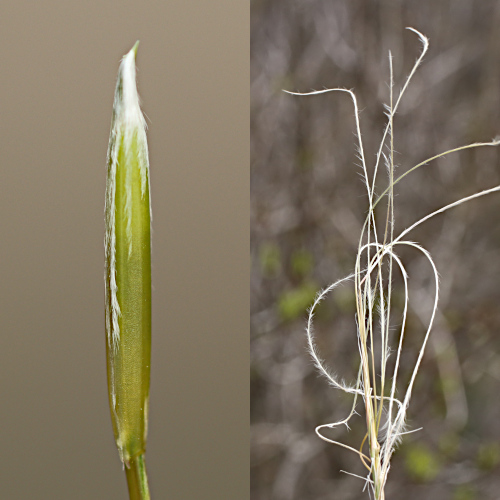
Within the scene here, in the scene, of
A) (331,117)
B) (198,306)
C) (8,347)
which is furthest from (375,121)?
(8,347)

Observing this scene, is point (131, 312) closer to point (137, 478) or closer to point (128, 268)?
point (128, 268)

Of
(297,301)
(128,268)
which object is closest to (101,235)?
(128,268)

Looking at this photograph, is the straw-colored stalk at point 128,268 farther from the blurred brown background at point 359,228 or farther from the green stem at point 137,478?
the blurred brown background at point 359,228

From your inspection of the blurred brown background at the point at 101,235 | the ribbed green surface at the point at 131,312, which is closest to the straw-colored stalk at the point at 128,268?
the ribbed green surface at the point at 131,312

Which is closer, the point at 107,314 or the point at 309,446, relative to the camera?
the point at 107,314

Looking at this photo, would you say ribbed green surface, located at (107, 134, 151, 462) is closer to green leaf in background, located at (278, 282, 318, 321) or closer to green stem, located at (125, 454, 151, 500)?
green stem, located at (125, 454, 151, 500)

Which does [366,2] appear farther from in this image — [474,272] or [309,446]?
[309,446]
